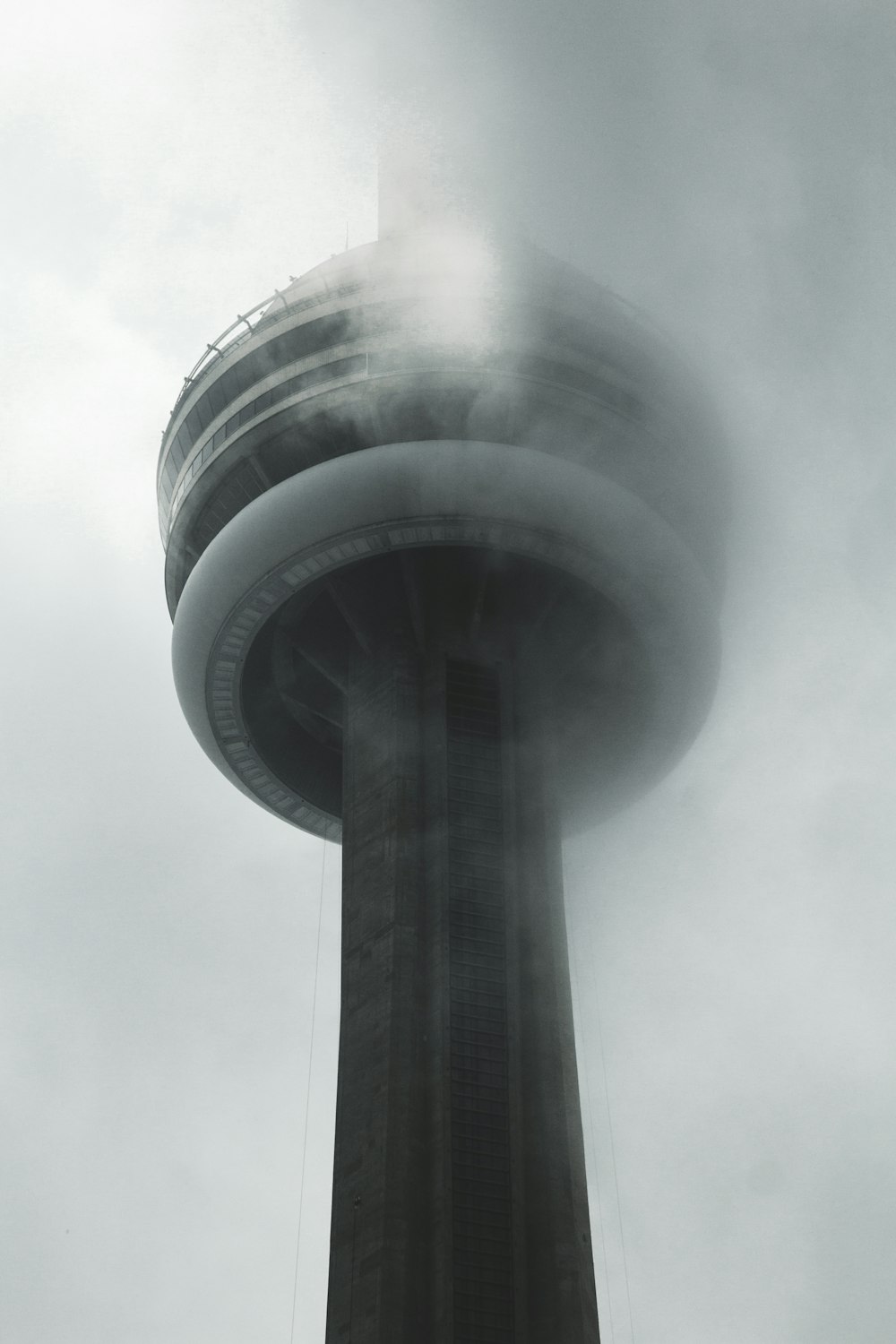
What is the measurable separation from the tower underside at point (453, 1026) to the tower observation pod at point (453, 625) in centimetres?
10

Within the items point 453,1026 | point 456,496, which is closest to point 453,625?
point 456,496

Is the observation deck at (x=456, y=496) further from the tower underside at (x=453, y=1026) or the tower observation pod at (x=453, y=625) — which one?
the tower underside at (x=453, y=1026)

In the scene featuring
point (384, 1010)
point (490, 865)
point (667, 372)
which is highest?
point (667, 372)

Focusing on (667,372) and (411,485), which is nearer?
(411,485)

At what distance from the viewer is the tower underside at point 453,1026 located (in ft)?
117

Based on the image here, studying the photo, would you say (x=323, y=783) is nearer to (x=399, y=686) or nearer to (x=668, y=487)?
(x=399, y=686)

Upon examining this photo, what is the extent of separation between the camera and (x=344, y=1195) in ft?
122

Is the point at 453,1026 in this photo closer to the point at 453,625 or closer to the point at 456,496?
the point at 453,625

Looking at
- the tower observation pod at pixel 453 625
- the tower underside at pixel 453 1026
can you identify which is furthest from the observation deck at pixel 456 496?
the tower underside at pixel 453 1026

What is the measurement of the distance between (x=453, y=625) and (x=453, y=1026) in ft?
44.8

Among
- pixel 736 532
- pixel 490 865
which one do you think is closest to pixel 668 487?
pixel 736 532

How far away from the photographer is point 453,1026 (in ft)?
128

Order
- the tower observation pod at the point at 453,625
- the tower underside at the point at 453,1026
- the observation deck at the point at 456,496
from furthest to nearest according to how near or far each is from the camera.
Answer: the observation deck at the point at 456,496 → the tower observation pod at the point at 453,625 → the tower underside at the point at 453,1026

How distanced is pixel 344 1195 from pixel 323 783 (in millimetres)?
17483
